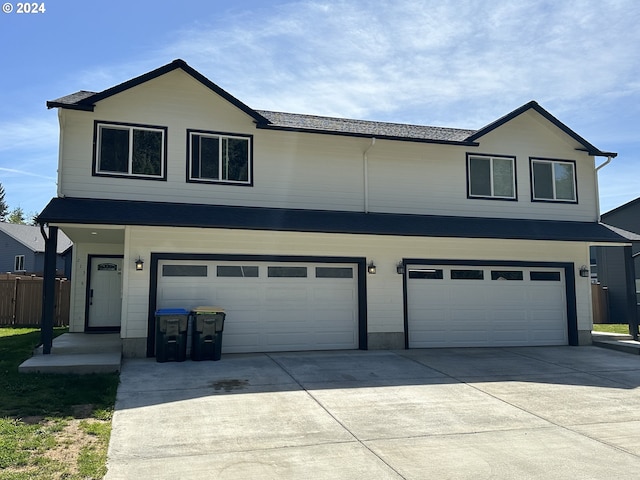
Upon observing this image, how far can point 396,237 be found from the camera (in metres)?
13.6

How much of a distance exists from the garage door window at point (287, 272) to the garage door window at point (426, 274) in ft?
9.93

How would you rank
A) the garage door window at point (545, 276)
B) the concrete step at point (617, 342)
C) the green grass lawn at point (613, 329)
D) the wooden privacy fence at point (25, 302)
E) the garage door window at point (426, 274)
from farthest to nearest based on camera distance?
the wooden privacy fence at point (25, 302) < the green grass lawn at point (613, 329) < the garage door window at point (545, 276) < the garage door window at point (426, 274) < the concrete step at point (617, 342)

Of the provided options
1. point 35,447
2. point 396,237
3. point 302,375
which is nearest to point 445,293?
point 396,237

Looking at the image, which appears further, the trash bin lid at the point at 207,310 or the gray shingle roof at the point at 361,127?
the gray shingle roof at the point at 361,127

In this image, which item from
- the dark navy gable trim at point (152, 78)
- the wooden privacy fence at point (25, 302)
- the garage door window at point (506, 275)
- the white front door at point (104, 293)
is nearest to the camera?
the dark navy gable trim at point (152, 78)

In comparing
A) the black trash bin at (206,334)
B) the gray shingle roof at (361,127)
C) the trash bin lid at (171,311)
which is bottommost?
the black trash bin at (206,334)

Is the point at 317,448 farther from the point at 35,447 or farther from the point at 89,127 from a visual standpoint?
the point at 89,127

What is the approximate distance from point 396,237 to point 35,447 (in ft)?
32.1

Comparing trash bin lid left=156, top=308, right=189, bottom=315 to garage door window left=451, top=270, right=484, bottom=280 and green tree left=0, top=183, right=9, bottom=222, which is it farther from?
green tree left=0, top=183, right=9, bottom=222

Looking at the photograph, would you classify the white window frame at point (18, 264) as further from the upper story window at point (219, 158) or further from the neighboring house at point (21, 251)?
the upper story window at point (219, 158)

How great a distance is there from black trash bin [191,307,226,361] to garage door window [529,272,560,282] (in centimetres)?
912

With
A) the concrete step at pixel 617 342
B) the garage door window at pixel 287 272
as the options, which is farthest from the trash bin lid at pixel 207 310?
the concrete step at pixel 617 342

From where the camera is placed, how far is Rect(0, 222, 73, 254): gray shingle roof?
31.1m

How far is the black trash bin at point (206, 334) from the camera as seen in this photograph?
11.1 metres
